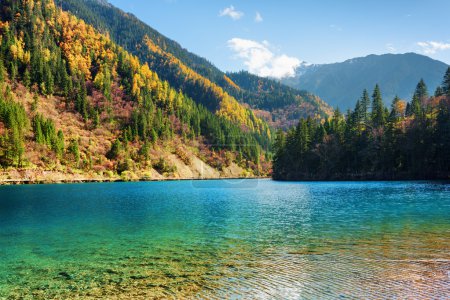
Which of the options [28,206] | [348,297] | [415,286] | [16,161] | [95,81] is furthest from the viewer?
[95,81]

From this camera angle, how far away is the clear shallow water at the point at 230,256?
15516 mm

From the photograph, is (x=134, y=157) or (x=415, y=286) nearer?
(x=415, y=286)

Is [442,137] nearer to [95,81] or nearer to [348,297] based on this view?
[348,297]

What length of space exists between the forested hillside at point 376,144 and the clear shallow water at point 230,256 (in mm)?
80306

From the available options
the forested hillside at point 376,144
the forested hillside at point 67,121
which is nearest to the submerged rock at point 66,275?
the forested hillside at point 67,121

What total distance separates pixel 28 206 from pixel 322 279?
159ft

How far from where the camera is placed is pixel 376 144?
123562 millimetres

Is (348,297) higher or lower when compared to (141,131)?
lower

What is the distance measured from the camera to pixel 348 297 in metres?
13.8

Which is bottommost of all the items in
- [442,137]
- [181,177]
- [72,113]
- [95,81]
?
[181,177]

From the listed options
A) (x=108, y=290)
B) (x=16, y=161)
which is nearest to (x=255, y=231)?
(x=108, y=290)

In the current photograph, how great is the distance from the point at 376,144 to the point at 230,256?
11599 centimetres

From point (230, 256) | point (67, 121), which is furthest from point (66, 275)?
point (67, 121)

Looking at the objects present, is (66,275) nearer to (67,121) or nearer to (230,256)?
(230,256)
